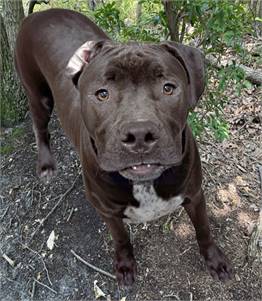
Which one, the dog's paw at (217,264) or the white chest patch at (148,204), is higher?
the white chest patch at (148,204)

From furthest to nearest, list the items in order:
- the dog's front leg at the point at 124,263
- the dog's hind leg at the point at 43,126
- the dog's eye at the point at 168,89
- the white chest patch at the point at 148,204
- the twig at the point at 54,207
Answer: the dog's hind leg at the point at 43,126 → the twig at the point at 54,207 → the dog's front leg at the point at 124,263 → the white chest patch at the point at 148,204 → the dog's eye at the point at 168,89

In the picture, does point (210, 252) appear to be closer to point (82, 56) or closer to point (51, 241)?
point (51, 241)

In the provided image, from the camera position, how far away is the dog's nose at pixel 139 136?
6.66 ft

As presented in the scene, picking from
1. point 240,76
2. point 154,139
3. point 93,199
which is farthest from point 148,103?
point 240,76

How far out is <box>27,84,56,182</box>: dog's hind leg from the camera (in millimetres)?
3908

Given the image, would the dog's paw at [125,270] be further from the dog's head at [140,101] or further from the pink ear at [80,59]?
the pink ear at [80,59]

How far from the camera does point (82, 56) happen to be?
2537mm

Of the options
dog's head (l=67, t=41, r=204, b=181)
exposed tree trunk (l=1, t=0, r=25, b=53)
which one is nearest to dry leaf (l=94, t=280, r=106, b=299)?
dog's head (l=67, t=41, r=204, b=181)

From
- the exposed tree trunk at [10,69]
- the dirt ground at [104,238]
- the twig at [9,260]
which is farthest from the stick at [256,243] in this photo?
the exposed tree trunk at [10,69]

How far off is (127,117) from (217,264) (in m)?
1.52

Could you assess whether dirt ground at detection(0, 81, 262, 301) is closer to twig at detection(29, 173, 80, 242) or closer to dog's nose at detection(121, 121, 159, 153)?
twig at detection(29, 173, 80, 242)

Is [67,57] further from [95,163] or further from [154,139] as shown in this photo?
[154,139]

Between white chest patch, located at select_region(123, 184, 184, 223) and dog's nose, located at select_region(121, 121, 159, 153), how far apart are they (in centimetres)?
54

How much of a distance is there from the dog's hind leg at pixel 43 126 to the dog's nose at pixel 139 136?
1.96 meters
